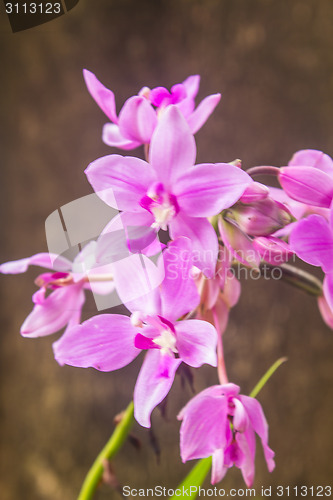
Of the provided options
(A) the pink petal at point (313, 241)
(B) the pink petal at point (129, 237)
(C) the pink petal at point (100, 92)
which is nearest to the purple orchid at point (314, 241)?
(A) the pink petal at point (313, 241)

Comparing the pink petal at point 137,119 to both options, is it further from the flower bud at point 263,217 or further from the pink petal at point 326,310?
the pink petal at point 326,310

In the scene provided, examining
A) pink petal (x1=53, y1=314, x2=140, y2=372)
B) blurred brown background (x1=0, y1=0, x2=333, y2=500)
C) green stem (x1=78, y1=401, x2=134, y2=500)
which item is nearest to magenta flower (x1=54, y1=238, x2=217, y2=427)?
pink petal (x1=53, y1=314, x2=140, y2=372)

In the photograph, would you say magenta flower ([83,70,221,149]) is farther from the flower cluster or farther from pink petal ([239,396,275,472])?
pink petal ([239,396,275,472])

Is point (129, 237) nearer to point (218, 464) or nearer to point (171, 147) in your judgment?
point (171, 147)

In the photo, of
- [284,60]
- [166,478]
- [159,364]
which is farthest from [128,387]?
[284,60]

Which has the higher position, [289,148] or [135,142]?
[135,142]

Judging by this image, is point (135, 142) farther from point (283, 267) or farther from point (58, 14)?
point (58, 14)
